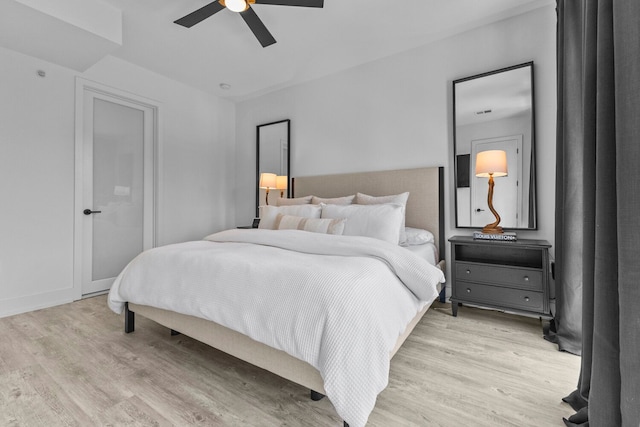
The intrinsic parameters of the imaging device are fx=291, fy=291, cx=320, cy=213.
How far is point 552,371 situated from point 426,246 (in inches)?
46.3

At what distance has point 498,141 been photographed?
2645 mm

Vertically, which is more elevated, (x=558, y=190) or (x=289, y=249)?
(x=558, y=190)

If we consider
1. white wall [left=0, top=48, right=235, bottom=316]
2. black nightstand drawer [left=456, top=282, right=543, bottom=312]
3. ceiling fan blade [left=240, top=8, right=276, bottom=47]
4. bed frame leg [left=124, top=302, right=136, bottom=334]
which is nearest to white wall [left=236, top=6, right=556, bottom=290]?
black nightstand drawer [left=456, top=282, right=543, bottom=312]

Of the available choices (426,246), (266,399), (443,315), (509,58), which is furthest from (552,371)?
(509,58)

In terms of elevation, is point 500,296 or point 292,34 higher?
point 292,34

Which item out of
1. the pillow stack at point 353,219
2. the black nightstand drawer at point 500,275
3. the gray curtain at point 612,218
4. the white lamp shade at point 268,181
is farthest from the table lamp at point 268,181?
the gray curtain at point 612,218

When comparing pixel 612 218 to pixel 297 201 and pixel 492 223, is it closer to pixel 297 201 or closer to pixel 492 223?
pixel 492 223

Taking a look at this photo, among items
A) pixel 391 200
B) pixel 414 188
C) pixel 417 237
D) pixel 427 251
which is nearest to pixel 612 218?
pixel 427 251

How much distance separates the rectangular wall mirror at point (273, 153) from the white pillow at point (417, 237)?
1865 millimetres

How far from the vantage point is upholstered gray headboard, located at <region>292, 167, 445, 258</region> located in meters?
2.89

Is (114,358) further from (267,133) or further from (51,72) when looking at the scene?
Result: (267,133)

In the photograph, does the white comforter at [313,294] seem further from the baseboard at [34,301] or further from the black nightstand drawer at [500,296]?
the baseboard at [34,301]

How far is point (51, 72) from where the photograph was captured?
2.91 meters

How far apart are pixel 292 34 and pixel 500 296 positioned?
120 inches
